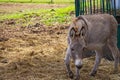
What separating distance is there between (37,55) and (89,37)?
274cm

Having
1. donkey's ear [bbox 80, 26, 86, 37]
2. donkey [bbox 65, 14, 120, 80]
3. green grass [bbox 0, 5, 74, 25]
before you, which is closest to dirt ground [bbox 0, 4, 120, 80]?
donkey [bbox 65, 14, 120, 80]

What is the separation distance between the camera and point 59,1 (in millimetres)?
25969

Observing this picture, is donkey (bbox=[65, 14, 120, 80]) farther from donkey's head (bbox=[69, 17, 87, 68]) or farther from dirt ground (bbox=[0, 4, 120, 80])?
dirt ground (bbox=[0, 4, 120, 80])

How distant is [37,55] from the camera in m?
10.1

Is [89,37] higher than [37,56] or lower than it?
higher

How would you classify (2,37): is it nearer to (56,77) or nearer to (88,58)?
(88,58)

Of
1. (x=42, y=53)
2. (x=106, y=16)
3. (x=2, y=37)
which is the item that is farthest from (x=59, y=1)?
(x=106, y=16)

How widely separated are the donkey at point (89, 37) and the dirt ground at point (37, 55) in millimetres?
509

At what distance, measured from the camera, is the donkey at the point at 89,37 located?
700cm

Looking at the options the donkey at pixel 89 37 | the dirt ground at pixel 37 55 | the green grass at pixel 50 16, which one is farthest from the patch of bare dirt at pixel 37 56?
the green grass at pixel 50 16

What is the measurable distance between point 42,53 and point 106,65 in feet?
6.76

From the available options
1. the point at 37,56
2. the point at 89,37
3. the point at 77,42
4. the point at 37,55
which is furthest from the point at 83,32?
the point at 37,55

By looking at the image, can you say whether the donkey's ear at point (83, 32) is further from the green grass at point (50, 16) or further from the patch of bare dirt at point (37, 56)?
the green grass at point (50, 16)

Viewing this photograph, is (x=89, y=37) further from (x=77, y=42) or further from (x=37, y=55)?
(x=37, y=55)
